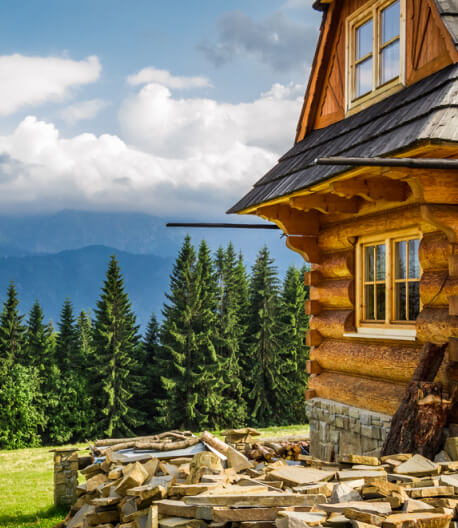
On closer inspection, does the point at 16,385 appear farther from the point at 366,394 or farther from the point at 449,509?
the point at 449,509

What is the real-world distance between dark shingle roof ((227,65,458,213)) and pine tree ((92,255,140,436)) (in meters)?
30.6

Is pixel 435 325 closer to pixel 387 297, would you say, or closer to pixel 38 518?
A: pixel 387 297

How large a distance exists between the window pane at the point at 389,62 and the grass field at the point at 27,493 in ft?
26.5

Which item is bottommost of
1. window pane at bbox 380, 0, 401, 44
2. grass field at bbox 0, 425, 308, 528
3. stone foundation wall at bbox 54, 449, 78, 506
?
grass field at bbox 0, 425, 308, 528

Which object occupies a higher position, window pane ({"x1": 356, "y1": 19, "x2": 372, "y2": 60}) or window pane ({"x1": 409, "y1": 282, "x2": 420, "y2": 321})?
window pane ({"x1": 356, "y1": 19, "x2": 372, "y2": 60})

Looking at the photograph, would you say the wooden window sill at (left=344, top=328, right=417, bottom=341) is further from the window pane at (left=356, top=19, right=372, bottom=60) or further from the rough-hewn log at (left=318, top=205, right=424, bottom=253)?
the window pane at (left=356, top=19, right=372, bottom=60)

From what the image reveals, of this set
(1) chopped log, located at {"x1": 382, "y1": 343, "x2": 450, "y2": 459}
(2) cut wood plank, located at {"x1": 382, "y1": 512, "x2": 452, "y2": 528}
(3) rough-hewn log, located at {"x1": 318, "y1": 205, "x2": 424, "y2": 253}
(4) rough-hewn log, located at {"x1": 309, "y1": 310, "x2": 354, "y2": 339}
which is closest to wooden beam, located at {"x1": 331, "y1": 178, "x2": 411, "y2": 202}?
(3) rough-hewn log, located at {"x1": 318, "y1": 205, "x2": 424, "y2": 253}

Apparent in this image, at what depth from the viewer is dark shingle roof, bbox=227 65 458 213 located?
223 inches

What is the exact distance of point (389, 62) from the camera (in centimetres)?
816

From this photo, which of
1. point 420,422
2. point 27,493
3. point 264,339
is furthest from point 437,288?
point 264,339

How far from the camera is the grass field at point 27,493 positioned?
9766 mm

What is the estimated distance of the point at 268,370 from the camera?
4175 cm

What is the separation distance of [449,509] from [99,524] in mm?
2975

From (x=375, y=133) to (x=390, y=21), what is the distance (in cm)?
231
